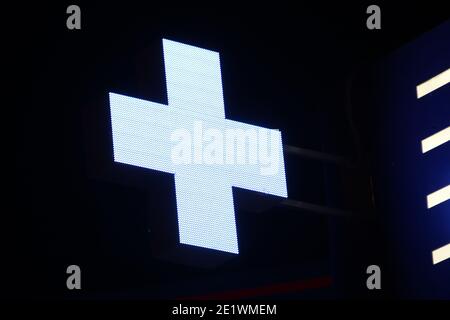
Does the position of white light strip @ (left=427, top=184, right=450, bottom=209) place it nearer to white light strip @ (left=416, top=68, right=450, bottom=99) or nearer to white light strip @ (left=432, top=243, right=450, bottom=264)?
white light strip @ (left=432, top=243, right=450, bottom=264)

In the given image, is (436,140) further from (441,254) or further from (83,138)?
(83,138)

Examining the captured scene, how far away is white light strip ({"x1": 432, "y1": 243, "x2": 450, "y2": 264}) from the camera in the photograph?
12.9 ft

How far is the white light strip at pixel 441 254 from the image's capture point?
3932 millimetres

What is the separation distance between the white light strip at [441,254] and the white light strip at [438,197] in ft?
0.49

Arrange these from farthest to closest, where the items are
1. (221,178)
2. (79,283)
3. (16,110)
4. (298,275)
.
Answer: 1. (16,110)
2. (79,283)
3. (298,275)
4. (221,178)

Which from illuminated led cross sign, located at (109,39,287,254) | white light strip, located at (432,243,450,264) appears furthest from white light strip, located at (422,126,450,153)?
illuminated led cross sign, located at (109,39,287,254)

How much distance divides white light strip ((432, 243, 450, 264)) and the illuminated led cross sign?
49cm

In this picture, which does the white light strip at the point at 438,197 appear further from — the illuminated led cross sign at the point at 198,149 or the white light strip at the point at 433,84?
the illuminated led cross sign at the point at 198,149

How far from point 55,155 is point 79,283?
0.71 m

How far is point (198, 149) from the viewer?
3859 mm

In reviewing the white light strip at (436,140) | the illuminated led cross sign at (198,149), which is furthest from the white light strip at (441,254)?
the illuminated led cross sign at (198,149)

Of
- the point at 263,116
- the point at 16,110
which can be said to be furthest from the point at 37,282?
the point at 263,116

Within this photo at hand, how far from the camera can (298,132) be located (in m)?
5.90
